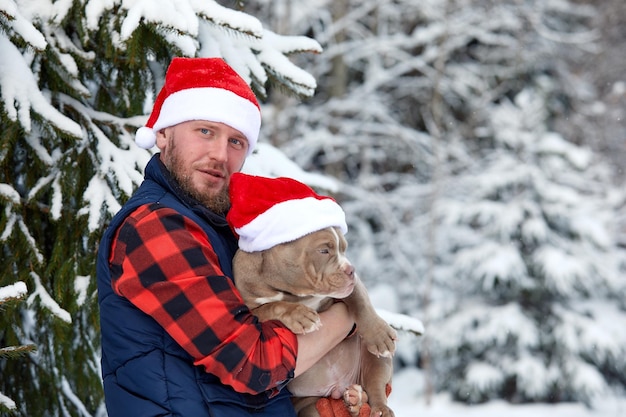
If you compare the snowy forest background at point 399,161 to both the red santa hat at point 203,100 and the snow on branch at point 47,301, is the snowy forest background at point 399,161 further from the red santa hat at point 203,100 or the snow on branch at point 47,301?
the red santa hat at point 203,100

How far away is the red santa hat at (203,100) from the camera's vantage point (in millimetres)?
2715

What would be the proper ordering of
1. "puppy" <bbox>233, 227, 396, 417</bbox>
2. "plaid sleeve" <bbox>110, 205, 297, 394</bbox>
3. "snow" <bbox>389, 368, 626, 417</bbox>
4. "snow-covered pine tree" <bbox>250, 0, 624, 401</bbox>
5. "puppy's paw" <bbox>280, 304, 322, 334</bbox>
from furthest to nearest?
"snow-covered pine tree" <bbox>250, 0, 624, 401</bbox>, "snow" <bbox>389, 368, 626, 417</bbox>, "puppy" <bbox>233, 227, 396, 417</bbox>, "puppy's paw" <bbox>280, 304, 322, 334</bbox>, "plaid sleeve" <bbox>110, 205, 297, 394</bbox>

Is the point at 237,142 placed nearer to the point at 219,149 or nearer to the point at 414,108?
the point at 219,149

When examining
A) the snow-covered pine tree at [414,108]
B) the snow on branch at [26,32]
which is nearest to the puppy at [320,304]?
the snow on branch at [26,32]

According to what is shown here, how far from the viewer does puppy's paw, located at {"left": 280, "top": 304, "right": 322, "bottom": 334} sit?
7.57ft

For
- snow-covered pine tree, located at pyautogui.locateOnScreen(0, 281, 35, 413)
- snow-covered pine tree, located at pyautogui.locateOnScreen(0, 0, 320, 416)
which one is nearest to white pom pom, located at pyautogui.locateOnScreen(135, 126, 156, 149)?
snow-covered pine tree, located at pyautogui.locateOnScreen(0, 0, 320, 416)

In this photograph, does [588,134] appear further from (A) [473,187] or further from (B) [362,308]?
(B) [362,308]

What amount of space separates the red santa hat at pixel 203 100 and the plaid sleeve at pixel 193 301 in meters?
0.61

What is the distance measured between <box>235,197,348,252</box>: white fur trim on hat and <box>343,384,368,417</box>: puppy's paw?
0.59 metres

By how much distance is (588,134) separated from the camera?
16.4 meters

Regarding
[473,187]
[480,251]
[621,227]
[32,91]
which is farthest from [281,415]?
[621,227]

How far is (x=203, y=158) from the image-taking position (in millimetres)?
2621

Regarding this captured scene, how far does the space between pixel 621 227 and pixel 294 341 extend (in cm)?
1441

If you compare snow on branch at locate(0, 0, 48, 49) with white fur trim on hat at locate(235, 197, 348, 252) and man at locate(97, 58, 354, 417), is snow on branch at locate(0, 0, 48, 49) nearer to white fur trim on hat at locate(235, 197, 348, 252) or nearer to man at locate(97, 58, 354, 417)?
man at locate(97, 58, 354, 417)
